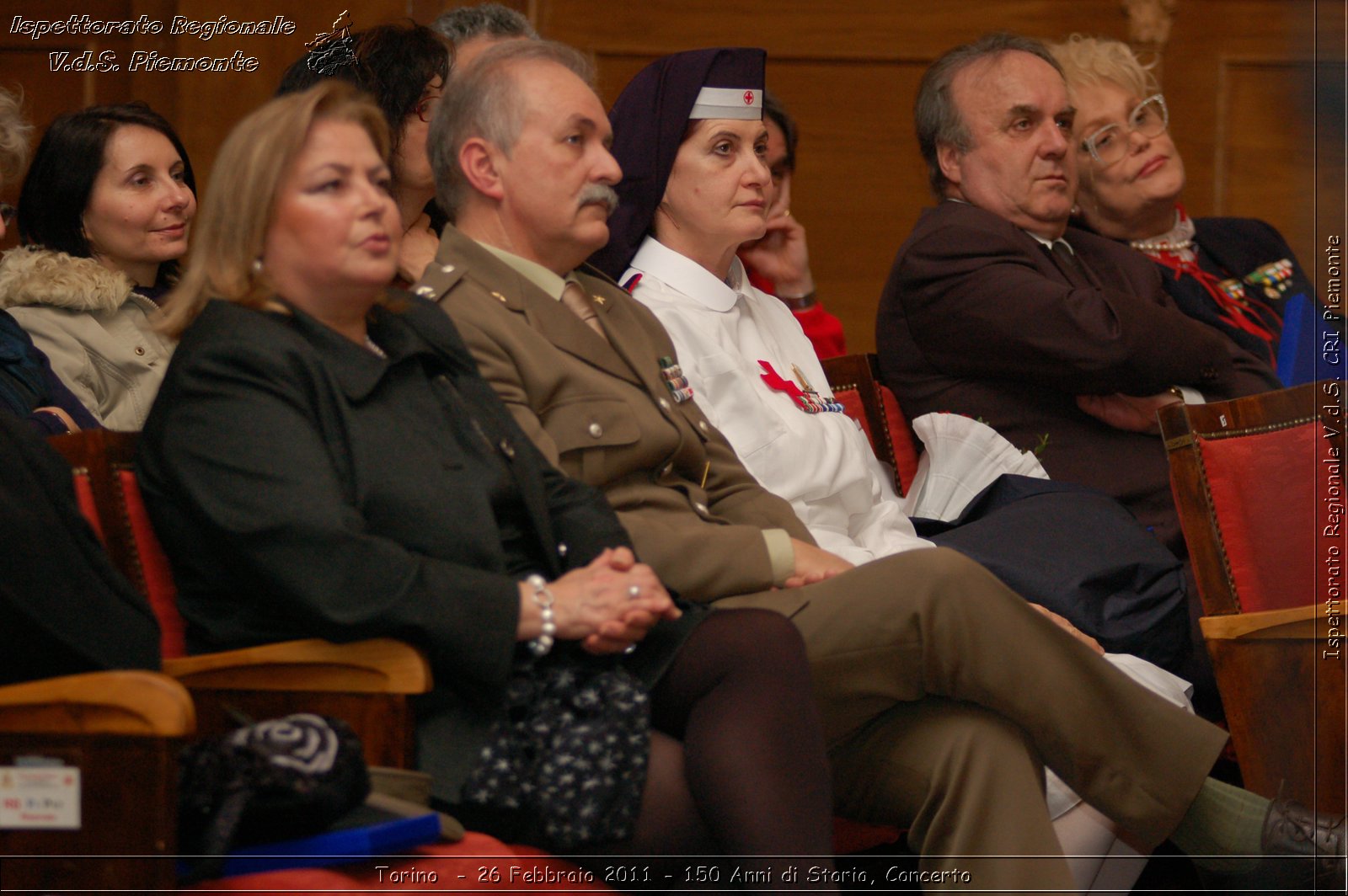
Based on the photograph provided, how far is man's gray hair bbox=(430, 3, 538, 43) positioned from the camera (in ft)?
10.5

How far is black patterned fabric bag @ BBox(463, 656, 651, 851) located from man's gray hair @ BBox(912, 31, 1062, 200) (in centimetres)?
192

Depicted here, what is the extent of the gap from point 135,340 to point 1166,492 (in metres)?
2.04

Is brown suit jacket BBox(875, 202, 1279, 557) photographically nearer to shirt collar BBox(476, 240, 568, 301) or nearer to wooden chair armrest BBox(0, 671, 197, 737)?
shirt collar BBox(476, 240, 568, 301)

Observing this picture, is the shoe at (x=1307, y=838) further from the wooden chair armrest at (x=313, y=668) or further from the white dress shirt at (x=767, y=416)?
the wooden chair armrest at (x=313, y=668)

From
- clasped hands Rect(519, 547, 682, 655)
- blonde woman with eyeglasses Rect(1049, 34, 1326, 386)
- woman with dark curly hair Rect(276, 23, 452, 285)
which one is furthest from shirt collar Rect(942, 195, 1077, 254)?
clasped hands Rect(519, 547, 682, 655)

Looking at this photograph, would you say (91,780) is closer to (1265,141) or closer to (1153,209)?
(1153,209)

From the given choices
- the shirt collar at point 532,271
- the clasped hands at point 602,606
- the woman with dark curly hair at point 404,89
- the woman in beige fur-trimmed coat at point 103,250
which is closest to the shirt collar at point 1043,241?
the woman with dark curly hair at point 404,89

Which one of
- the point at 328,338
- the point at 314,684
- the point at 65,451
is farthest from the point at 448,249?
the point at 314,684

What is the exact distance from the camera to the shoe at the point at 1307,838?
2215 millimetres

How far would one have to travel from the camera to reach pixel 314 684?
1706 mm

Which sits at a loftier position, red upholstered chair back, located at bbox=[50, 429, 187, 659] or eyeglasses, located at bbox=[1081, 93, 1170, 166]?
eyeglasses, located at bbox=[1081, 93, 1170, 166]

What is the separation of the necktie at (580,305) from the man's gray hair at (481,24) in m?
1.04

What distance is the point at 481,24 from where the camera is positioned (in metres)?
3.22

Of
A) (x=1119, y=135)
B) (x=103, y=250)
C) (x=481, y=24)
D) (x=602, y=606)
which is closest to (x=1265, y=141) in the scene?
(x=1119, y=135)
